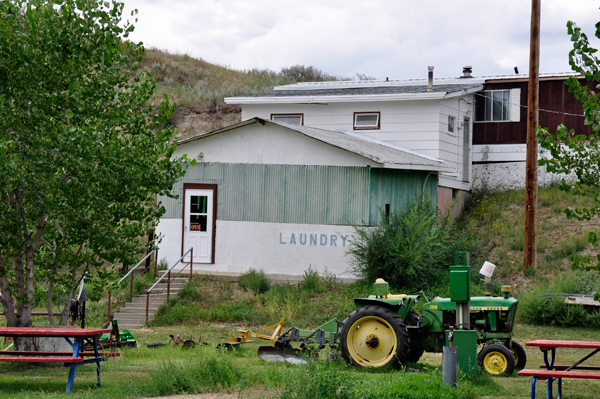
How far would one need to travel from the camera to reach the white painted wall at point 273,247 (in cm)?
2047

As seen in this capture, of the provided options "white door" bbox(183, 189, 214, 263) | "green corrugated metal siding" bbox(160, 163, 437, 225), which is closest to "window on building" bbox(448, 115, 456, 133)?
"green corrugated metal siding" bbox(160, 163, 437, 225)

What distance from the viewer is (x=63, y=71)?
10719 millimetres

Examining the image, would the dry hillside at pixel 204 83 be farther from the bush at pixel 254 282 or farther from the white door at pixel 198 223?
the bush at pixel 254 282

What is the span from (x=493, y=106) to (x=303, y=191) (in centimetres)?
1025

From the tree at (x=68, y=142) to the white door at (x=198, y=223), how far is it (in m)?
9.85

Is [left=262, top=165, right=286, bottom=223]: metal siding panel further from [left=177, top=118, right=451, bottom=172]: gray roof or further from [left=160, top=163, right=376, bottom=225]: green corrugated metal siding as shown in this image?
[left=177, top=118, right=451, bottom=172]: gray roof

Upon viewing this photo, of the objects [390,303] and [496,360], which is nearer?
[496,360]

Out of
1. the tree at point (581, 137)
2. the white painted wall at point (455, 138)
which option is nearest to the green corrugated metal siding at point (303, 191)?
the white painted wall at point (455, 138)

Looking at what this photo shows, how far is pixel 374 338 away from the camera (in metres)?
11.2

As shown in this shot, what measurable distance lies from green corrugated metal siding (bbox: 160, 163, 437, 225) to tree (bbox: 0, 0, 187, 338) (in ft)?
30.9

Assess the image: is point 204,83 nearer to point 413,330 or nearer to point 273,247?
point 273,247

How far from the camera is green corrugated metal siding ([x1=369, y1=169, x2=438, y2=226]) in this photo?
20.4 meters

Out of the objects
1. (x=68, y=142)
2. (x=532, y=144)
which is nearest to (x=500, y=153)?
(x=532, y=144)

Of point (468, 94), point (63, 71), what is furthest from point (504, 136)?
point (63, 71)
